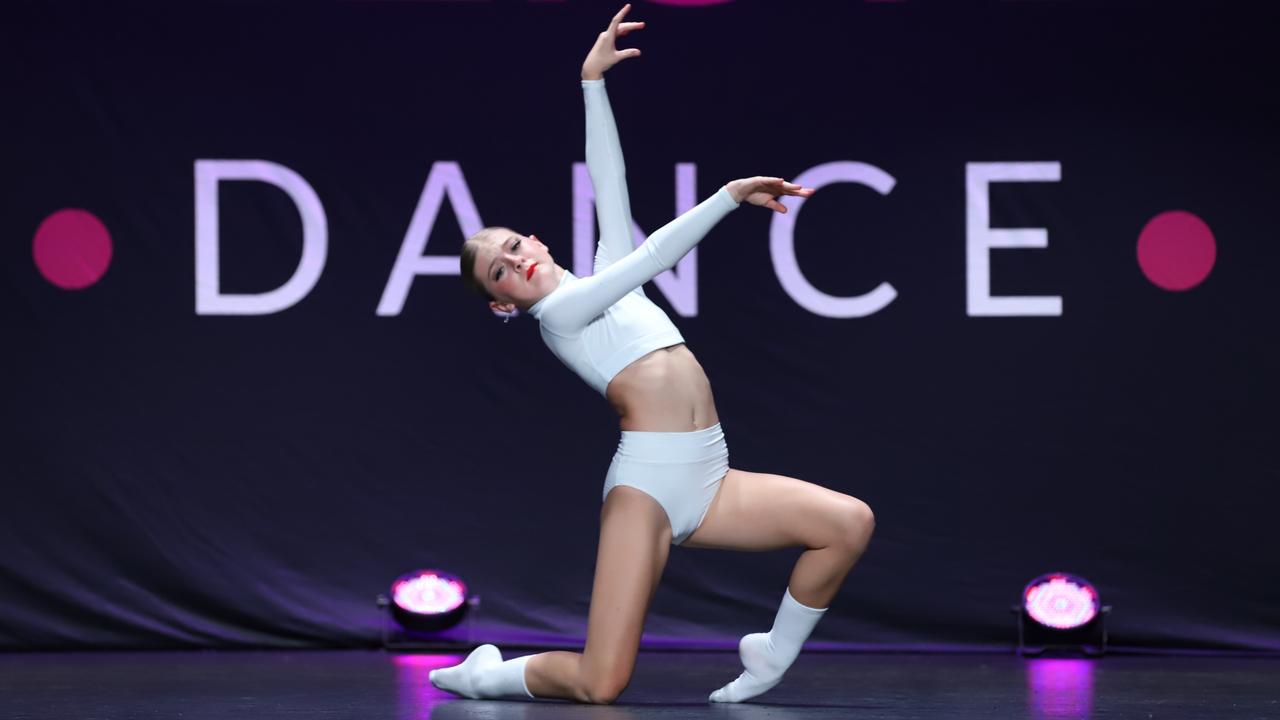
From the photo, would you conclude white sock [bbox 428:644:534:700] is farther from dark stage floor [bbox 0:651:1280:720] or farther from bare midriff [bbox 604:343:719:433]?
bare midriff [bbox 604:343:719:433]

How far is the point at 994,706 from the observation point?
390 cm

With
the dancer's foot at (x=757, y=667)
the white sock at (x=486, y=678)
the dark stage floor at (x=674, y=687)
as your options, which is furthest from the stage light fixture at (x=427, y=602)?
the dancer's foot at (x=757, y=667)

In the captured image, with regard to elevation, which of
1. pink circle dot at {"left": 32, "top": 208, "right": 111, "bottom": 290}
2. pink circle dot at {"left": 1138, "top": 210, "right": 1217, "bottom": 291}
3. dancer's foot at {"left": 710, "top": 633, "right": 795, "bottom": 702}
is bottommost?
dancer's foot at {"left": 710, "top": 633, "right": 795, "bottom": 702}

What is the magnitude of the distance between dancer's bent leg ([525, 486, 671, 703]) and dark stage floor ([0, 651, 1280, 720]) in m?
0.07

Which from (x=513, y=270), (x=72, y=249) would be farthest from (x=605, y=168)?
(x=72, y=249)

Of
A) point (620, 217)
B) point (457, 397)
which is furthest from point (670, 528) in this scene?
point (457, 397)

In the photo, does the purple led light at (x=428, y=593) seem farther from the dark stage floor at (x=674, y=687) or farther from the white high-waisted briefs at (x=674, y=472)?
the white high-waisted briefs at (x=674, y=472)

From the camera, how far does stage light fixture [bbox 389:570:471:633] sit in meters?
5.18

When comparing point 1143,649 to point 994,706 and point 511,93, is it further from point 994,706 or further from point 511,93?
point 511,93

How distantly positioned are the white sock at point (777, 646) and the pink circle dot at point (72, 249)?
9.47 ft

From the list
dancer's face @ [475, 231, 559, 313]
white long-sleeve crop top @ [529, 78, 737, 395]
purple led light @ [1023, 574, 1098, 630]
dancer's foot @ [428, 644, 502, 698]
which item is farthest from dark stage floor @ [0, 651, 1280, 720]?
dancer's face @ [475, 231, 559, 313]

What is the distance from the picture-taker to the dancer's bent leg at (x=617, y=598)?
3664mm

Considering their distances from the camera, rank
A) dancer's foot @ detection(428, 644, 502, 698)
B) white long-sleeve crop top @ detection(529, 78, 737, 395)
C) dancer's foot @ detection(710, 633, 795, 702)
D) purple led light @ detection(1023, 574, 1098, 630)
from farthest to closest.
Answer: purple led light @ detection(1023, 574, 1098, 630) < dancer's foot @ detection(428, 644, 502, 698) < dancer's foot @ detection(710, 633, 795, 702) < white long-sleeve crop top @ detection(529, 78, 737, 395)

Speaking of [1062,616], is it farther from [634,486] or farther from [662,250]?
[662,250]
